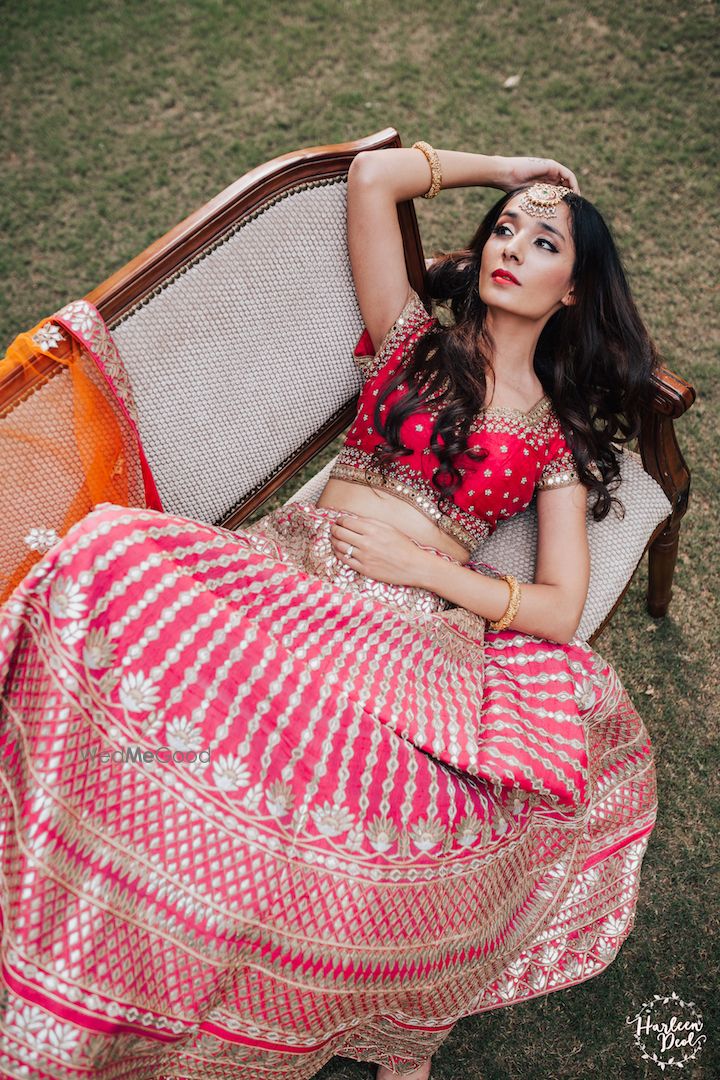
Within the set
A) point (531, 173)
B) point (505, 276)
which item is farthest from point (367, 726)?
point (531, 173)

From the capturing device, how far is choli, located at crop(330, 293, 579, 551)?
196 centimetres

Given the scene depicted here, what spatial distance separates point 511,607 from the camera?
1.88 m

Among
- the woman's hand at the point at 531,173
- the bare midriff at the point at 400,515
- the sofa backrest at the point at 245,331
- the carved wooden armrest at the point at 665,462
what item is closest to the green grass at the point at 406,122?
the carved wooden armrest at the point at 665,462

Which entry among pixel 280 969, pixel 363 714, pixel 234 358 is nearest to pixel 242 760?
pixel 363 714

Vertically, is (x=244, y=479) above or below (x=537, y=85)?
below

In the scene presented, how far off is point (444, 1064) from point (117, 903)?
1.04 metres

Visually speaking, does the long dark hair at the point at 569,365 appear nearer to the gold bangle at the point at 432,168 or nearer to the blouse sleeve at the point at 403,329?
the blouse sleeve at the point at 403,329

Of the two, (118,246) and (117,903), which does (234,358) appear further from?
(118,246)

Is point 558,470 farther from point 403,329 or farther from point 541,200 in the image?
point 541,200

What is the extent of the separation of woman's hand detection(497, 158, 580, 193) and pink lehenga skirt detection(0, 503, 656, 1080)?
120cm

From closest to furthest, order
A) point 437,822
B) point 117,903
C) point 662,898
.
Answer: point 117,903 → point 437,822 → point 662,898

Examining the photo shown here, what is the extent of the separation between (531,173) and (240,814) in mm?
1718

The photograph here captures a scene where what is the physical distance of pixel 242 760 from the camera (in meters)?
1.39

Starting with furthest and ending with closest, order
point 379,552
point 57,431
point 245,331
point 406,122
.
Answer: point 406,122
point 245,331
point 379,552
point 57,431
